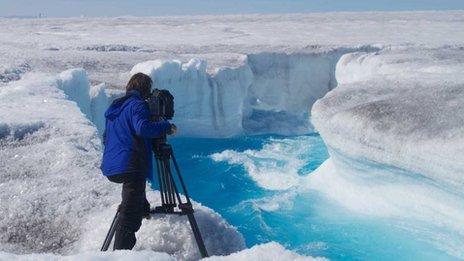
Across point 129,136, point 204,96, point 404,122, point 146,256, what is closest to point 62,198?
point 129,136

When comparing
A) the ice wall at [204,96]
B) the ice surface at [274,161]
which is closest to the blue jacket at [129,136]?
the ice surface at [274,161]

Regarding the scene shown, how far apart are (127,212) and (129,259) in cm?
105

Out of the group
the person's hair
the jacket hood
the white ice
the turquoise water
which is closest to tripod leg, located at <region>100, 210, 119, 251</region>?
the white ice

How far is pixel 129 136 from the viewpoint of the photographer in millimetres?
3783

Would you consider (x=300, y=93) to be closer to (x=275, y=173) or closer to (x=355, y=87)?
(x=275, y=173)

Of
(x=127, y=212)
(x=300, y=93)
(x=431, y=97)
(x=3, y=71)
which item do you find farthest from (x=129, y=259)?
(x=300, y=93)

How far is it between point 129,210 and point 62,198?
1185 mm

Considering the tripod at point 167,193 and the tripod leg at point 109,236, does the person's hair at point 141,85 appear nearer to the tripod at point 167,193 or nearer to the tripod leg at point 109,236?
the tripod at point 167,193

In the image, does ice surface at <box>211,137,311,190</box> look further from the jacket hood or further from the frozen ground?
the jacket hood

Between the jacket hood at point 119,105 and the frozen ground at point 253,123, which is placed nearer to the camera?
the jacket hood at point 119,105

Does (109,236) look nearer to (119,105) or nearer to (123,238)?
(123,238)

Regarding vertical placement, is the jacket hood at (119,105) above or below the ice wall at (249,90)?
above

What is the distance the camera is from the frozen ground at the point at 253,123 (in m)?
4.59

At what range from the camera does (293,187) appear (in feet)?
37.6
